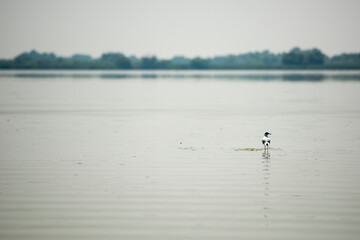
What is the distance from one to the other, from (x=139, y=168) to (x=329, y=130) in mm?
13862

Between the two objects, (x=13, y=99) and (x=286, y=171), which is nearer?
(x=286, y=171)

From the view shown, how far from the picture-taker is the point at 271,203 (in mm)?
13711

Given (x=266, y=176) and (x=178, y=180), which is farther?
(x=266, y=176)

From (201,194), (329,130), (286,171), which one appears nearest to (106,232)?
(201,194)

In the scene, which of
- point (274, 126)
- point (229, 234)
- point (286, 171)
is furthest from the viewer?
point (274, 126)

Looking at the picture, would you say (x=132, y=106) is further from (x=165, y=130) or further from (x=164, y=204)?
(x=164, y=204)

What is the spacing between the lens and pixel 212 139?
25391 mm

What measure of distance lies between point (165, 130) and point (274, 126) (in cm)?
613

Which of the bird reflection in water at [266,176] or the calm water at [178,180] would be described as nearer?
the calm water at [178,180]

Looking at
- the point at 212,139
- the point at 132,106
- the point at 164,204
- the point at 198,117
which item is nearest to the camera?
the point at 164,204

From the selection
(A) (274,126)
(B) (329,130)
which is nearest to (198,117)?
Answer: (A) (274,126)

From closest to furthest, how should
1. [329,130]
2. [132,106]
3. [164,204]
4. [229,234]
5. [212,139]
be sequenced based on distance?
[229,234], [164,204], [212,139], [329,130], [132,106]

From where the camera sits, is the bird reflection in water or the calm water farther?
the bird reflection in water

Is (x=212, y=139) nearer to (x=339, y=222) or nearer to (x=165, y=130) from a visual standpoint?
(x=165, y=130)
